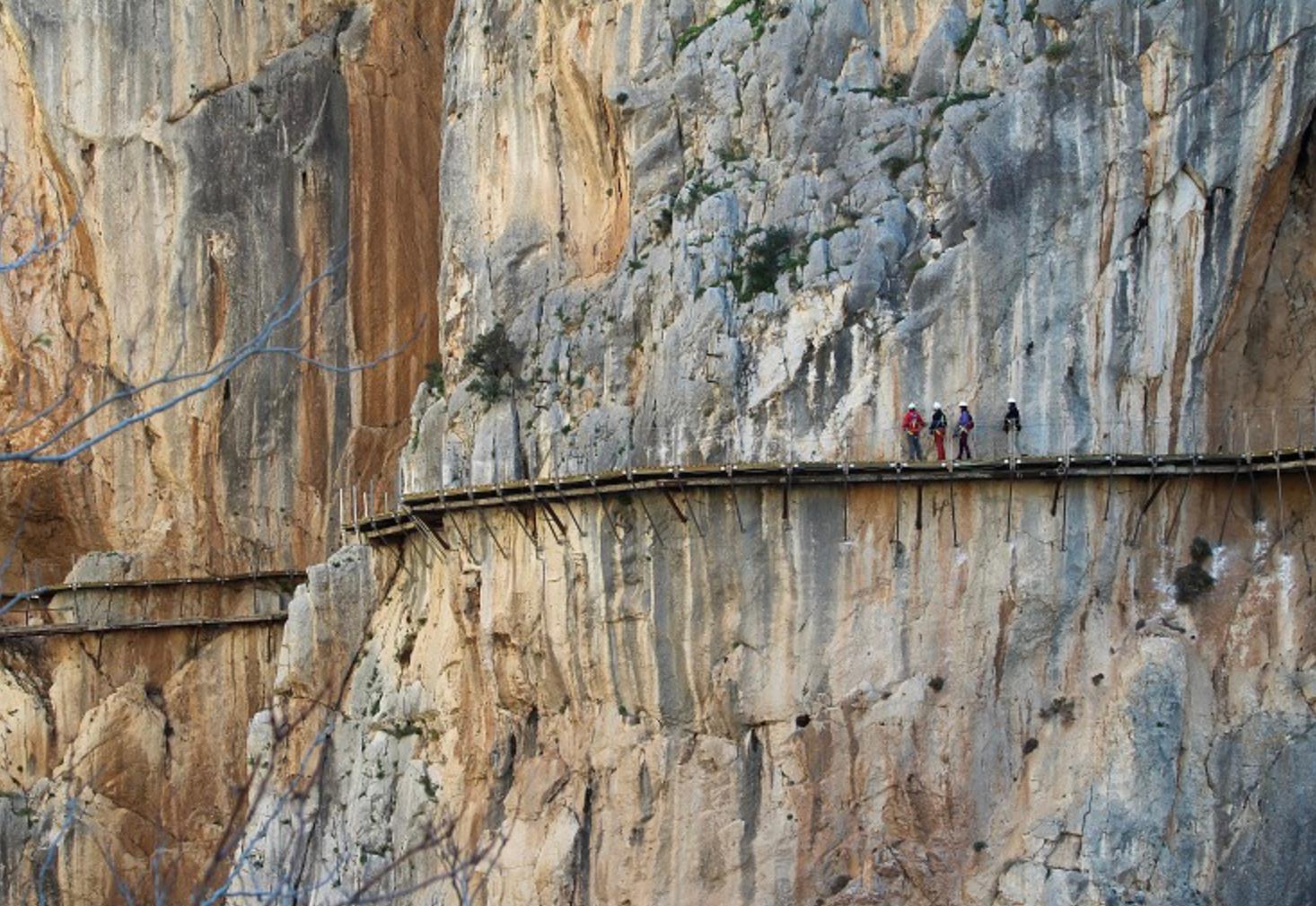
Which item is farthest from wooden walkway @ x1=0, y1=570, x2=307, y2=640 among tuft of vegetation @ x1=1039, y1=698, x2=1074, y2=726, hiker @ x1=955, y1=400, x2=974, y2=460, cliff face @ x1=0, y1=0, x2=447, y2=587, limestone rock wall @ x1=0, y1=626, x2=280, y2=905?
tuft of vegetation @ x1=1039, y1=698, x2=1074, y2=726

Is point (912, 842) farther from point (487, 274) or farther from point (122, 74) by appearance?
point (122, 74)

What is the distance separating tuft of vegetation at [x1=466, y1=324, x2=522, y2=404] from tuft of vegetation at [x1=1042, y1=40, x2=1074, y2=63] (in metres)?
10.3

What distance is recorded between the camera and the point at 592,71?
140ft

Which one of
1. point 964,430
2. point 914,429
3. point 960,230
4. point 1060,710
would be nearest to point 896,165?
point 960,230

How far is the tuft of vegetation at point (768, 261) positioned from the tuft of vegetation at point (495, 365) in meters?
5.25

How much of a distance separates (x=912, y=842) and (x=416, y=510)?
10.5 meters

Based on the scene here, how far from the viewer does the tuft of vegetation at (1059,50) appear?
38.5 m

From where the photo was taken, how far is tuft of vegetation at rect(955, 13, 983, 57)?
129 feet

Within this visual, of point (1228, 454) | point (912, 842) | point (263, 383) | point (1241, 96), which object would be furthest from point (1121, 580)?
point (263, 383)

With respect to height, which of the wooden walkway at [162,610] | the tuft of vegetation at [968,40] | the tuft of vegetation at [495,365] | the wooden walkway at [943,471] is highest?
the tuft of vegetation at [968,40]

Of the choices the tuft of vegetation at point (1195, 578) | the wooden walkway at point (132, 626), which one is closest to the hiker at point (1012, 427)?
the tuft of vegetation at point (1195, 578)

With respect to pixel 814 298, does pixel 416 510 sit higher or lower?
lower

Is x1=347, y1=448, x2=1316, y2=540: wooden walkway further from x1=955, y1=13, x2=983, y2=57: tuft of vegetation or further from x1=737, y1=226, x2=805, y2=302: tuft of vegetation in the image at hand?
x1=955, y1=13, x2=983, y2=57: tuft of vegetation

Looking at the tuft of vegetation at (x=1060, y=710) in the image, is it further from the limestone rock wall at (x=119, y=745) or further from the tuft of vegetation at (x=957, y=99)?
the limestone rock wall at (x=119, y=745)
